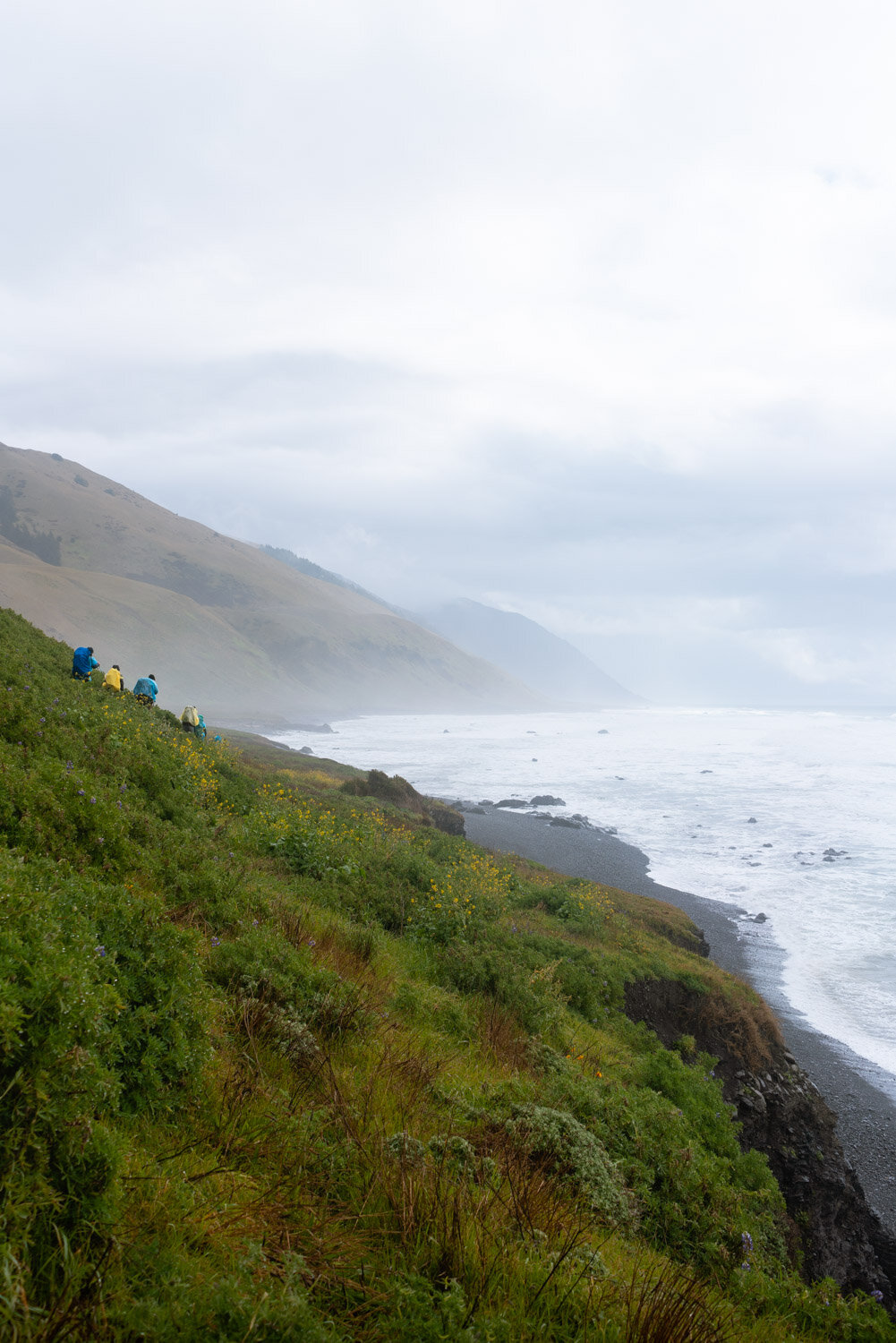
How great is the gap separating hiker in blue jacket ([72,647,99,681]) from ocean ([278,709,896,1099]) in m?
21.0

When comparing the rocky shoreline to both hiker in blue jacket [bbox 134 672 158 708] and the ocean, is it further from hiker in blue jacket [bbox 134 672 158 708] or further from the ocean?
hiker in blue jacket [bbox 134 672 158 708]

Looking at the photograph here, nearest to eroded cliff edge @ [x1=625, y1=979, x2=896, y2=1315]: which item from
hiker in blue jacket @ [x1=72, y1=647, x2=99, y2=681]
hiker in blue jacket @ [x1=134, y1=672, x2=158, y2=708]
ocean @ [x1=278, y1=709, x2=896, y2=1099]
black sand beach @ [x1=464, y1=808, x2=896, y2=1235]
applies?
black sand beach @ [x1=464, y1=808, x2=896, y2=1235]

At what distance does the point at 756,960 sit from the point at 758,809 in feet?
109

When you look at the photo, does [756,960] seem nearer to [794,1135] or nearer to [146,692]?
[794,1135]

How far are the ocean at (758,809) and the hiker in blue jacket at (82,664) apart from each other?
21.0m

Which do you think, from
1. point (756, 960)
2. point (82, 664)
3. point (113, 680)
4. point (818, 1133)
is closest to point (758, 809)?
point (756, 960)

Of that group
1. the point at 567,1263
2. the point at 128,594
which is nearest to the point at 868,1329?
the point at 567,1263

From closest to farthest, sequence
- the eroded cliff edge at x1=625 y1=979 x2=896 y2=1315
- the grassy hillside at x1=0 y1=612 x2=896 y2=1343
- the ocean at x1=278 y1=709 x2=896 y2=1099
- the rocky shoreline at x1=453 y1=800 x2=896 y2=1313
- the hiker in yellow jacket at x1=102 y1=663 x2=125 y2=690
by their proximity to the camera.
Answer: the grassy hillside at x1=0 y1=612 x2=896 y2=1343 < the eroded cliff edge at x1=625 y1=979 x2=896 y2=1315 < the rocky shoreline at x1=453 y1=800 x2=896 y2=1313 < the hiker in yellow jacket at x1=102 y1=663 x2=125 y2=690 < the ocean at x1=278 y1=709 x2=896 y2=1099

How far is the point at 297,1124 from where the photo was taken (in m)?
3.84

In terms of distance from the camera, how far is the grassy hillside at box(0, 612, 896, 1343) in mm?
2512

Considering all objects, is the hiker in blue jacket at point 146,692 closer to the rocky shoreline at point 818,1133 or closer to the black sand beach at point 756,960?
the rocky shoreline at point 818,1133

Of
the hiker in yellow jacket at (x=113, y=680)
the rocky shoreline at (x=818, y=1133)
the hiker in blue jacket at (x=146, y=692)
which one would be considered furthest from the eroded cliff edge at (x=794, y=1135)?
the hiker in blue jacket at (x=146, y=692)

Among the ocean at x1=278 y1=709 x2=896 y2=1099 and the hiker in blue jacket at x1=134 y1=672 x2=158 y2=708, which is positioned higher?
the hiker in blue jacket at x1=134 y1=672 x2=158 y2=708

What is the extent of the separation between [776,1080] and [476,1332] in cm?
1175
